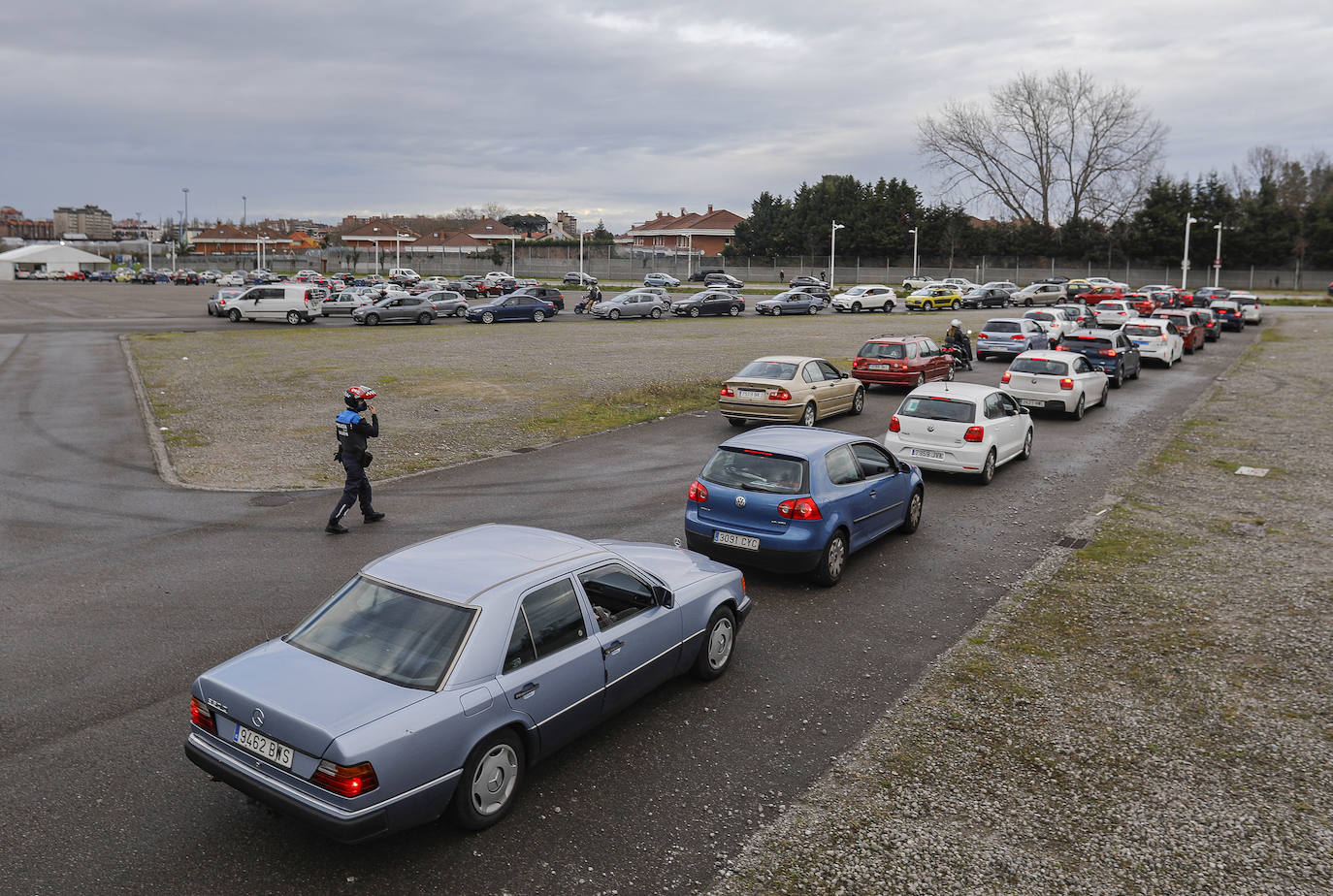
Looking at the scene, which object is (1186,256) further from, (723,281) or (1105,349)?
(1105,349)

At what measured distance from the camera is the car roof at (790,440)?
994 cm

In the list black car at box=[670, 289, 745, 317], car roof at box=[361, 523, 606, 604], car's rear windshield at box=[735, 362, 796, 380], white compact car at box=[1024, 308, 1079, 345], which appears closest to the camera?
car roof at box=[361, 523, 606, 604]

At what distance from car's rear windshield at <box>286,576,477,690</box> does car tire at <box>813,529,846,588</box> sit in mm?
5001

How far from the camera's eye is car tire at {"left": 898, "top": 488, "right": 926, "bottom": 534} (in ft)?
38.4

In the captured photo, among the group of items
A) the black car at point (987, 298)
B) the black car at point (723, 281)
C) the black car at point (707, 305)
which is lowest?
the black car at point (707, 305)

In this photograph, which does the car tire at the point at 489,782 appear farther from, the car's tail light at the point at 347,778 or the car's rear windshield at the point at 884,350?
the car's rear windshield at the point at 884,350

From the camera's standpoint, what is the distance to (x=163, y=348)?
105 feet

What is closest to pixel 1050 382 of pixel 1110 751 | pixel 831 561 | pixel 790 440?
pixel 790 440

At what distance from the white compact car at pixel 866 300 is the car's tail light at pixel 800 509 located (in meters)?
47.4

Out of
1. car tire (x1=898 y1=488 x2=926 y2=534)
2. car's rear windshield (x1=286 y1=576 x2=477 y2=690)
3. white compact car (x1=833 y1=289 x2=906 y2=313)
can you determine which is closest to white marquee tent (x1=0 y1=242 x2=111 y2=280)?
white compact car (x1=833 y1=289 x2=906 y2=313)

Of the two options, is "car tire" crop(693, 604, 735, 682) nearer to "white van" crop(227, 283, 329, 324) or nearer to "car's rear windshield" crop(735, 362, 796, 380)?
"car's rear windshield" crop(735, 362, 796, 380)

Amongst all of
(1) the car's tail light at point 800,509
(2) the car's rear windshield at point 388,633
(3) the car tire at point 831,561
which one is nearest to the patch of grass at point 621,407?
(3) the car tire at point 831,561

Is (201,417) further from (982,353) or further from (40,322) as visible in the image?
(40,322)

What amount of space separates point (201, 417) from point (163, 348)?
49.5 feet
